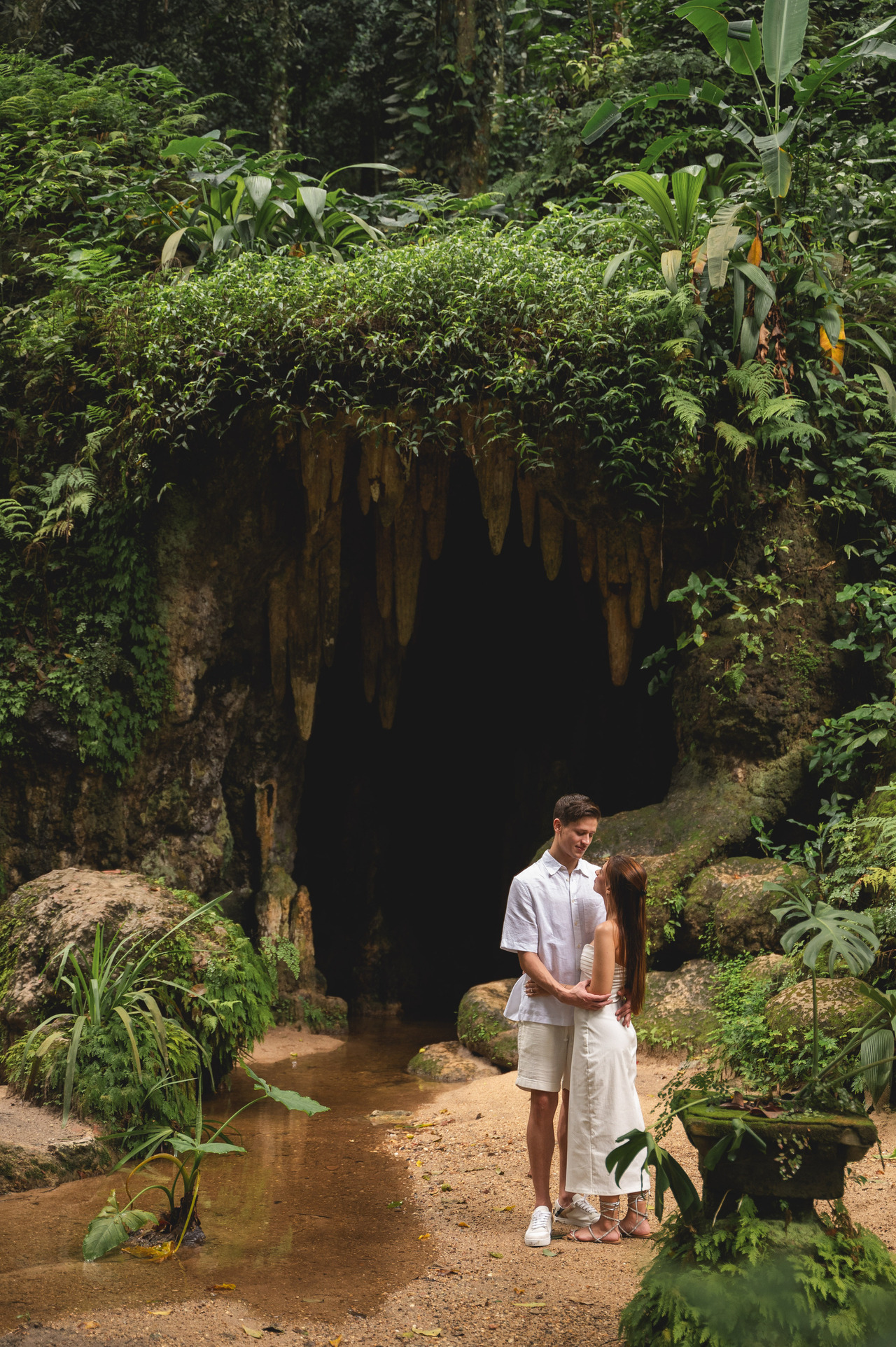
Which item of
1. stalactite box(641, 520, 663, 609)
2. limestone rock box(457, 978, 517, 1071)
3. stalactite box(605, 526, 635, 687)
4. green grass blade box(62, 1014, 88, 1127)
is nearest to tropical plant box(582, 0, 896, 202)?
stalactite box(641, 520, 663, 609)

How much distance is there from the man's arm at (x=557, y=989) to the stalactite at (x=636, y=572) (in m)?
4.78

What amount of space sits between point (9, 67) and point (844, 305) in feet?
28.9

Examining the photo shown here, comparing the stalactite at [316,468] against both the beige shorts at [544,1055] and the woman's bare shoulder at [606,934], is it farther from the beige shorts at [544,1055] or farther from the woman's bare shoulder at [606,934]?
the beige shorts at [544,1055]

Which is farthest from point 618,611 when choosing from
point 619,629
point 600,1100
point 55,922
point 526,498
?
point 600,1100

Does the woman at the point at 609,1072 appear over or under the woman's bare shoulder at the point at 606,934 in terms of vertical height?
under

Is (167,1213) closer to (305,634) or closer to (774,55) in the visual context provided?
(305,634)

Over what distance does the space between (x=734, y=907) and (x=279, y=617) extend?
481 centimetres

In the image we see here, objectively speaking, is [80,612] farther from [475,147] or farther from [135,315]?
[475,147]

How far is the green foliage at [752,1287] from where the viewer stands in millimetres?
2441

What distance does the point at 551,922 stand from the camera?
4266mm

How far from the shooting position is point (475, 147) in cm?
1152

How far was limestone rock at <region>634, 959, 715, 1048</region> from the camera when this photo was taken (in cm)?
641

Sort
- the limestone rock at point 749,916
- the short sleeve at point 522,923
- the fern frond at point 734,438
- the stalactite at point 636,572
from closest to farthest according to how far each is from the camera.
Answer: the short sleeve at point 522,923 < the limestone rock at point 749,916 < the fern frond at point 734,438 < the stalactite at point 636,572

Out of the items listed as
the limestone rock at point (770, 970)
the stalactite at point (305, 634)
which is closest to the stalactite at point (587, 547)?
the stalactite at point (305, 634)
